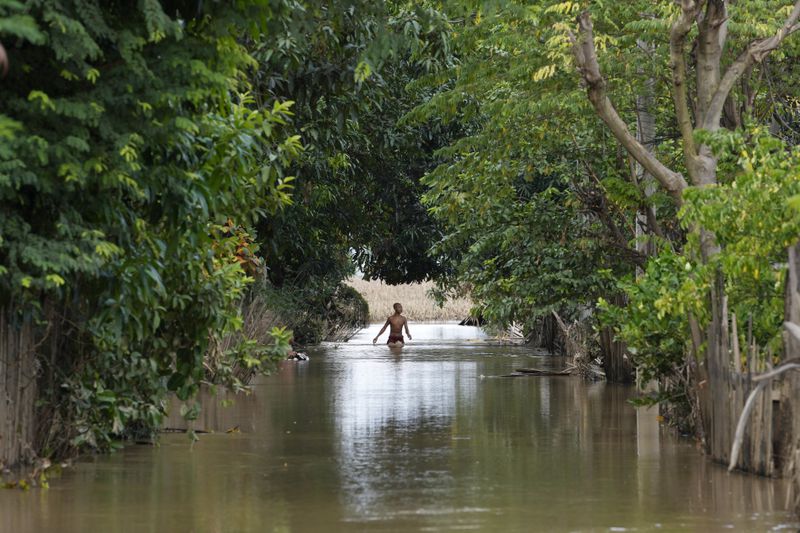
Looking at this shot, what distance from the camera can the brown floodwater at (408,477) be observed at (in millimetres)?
9117

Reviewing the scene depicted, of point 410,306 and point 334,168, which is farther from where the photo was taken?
point 410,306

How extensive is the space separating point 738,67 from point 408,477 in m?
5.28

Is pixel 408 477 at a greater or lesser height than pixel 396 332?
lesser

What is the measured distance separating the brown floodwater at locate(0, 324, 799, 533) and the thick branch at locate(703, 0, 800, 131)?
3.26 metres

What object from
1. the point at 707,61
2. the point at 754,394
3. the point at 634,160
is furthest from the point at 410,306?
the point at 754,394

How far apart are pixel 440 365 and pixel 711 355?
16511mm

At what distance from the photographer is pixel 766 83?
17547mm

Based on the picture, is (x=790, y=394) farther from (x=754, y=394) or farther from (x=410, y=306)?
(x=410, y=306)

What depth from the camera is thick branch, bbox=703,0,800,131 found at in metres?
12.9

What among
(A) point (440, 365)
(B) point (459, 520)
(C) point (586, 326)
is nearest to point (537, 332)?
(A) point (440, 365)

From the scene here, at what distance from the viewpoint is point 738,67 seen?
13.0 m

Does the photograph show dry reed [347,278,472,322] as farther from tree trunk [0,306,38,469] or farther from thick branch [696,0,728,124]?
tree trunk [0,306,38,469]

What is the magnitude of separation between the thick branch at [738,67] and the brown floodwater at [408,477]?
10.7 ft

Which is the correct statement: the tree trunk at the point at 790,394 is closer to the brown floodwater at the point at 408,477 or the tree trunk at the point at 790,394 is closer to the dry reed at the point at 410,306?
the brown floodwater at the point at 408,477
